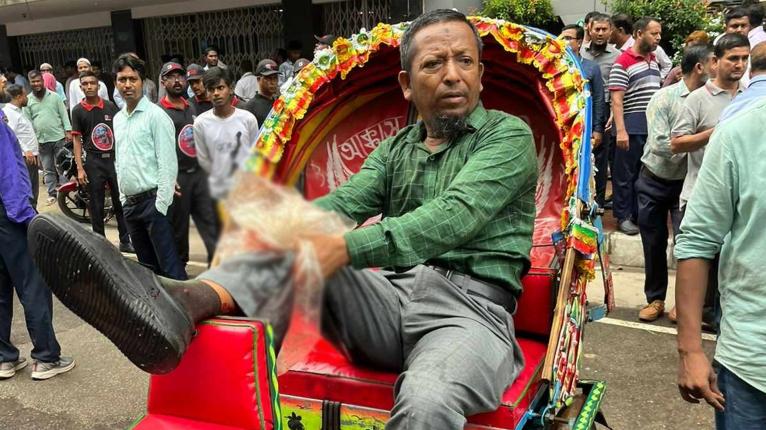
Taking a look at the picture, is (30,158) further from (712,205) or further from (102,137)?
(712,205)

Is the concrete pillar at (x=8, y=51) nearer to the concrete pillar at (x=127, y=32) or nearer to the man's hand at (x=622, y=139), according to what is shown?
the concrete pillar at (x=127, y=32)

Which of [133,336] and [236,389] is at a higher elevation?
[133,336]

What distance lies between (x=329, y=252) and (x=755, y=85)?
A: 216cm

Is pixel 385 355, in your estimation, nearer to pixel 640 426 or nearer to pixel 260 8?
pixel 640 426

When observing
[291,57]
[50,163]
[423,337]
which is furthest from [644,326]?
[50,163]

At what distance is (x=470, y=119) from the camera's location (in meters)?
2.09

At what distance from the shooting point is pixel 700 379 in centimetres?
173

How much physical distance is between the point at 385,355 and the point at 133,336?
79 cm

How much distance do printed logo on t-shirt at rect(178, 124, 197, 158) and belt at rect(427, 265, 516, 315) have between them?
0.94 meters

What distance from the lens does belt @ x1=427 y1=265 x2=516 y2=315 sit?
197cm

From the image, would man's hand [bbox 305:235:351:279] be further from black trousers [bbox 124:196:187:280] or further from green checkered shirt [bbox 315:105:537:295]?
black trousers [bbox 124:196:187:280]

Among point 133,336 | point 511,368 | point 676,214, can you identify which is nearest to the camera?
point 133,336

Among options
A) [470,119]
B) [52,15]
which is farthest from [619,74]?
[52,15]

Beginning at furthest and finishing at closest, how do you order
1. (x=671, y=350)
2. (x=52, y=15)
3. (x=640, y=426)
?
(x=52, y=15) < (x=671, y=350) < (x=640, y=426)
